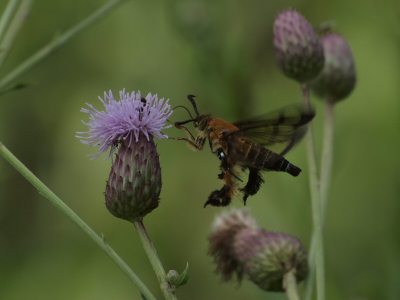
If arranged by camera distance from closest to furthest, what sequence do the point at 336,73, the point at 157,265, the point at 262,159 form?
the point at 157,265 → the point at 262,159 → the point at 336,73

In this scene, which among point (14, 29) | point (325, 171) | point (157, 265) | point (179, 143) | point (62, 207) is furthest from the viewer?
point (179, 143)

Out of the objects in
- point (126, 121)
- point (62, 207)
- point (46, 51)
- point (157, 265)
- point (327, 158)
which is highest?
point (46, 51)

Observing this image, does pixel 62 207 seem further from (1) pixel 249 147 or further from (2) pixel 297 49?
(2) pixel 297 49

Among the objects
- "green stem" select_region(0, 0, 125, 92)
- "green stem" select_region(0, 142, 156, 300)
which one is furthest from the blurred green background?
"green stem" select_region(0, 142, 156, 300)

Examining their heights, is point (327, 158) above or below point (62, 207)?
below

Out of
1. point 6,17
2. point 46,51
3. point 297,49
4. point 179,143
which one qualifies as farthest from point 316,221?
point 179,143

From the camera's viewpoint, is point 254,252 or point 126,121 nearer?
point 126,121

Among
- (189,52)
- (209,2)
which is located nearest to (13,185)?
(189,52)

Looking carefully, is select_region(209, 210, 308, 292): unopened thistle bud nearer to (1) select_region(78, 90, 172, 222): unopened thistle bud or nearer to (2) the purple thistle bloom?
(1) select_region(78, 90, 172, 222): unopened thistle bud
